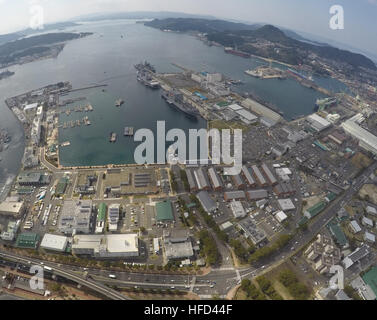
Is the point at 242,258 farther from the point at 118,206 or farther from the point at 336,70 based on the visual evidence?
the point at 336,70

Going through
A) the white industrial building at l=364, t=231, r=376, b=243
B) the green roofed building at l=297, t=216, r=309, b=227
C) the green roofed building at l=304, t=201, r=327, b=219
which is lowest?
the white industrial building at l=364, t=231, r=376, b=243

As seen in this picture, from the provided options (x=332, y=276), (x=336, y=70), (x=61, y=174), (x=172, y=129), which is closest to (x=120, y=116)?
(x=172, y=129)

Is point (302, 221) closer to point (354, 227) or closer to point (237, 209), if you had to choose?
point (354, 227)

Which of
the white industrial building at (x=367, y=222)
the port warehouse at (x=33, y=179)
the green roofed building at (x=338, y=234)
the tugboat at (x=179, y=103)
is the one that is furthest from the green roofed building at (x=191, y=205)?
the tugboat at (x=179, y=103)

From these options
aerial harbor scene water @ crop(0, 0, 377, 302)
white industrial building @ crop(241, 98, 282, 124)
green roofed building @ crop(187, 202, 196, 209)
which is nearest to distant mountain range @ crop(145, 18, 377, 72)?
aerial harbor scene water @ crop(0, 0, 377, 302)

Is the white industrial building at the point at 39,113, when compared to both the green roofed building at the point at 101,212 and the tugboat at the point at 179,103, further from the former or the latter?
the green roofed building at the point at 101,212

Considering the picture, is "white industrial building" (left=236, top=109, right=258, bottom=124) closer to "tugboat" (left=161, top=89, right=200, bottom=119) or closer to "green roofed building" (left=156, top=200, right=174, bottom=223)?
"tugboat" (left=161, top=89, right=200, bottom=119)
